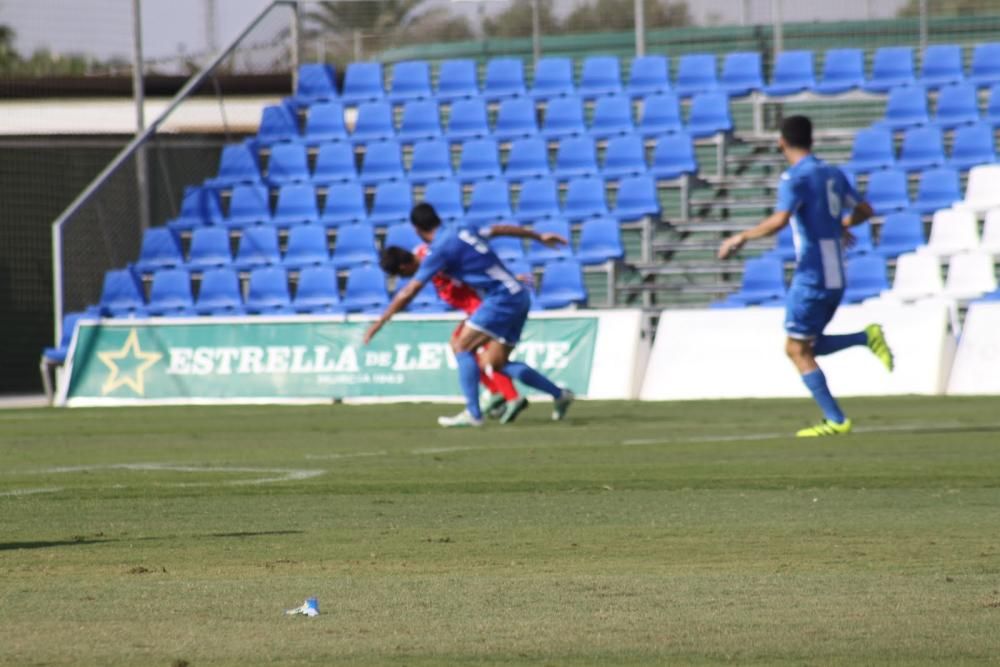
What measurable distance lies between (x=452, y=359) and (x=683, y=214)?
18.3 feet

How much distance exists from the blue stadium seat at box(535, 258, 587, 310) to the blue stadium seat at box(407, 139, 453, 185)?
11.9 feet

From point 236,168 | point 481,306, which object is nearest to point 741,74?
point 236,168

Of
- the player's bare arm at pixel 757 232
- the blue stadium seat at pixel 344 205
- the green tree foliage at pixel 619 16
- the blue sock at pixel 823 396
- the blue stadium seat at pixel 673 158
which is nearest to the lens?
the player's bare arm at pixel 757 232

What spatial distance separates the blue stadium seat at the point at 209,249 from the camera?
2645 cm

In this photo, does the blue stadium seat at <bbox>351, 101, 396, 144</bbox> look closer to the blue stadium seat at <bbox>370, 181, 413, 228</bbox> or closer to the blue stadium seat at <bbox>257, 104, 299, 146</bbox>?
the blue stadium seat at <bbox>257, 104, 299, 146</bbox>

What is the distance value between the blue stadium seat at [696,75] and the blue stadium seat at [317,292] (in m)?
5.93

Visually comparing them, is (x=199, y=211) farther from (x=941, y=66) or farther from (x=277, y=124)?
(x=941, y=66)

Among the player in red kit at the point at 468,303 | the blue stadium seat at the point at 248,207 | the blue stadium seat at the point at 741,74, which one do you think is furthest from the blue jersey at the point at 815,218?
the blue stadium seat at the point at 248,207

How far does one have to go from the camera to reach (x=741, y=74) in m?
26.9

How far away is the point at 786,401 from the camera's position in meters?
19.6

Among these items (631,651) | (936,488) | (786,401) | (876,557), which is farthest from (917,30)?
(631,651)

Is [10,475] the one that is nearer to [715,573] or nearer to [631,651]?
[715,573]

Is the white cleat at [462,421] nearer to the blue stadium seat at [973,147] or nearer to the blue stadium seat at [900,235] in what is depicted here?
the blue stadium seat at [900,235]

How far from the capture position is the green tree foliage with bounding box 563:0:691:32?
29500 millimetres
